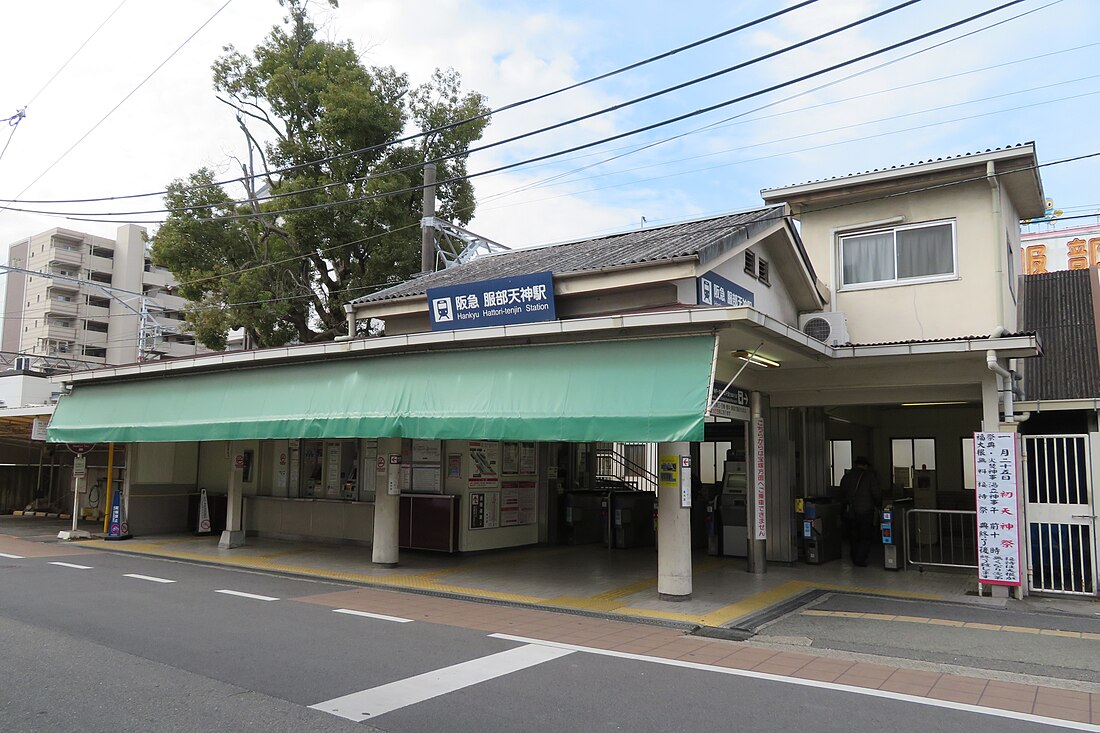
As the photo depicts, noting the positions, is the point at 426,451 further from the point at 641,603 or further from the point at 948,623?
the point at 948,623

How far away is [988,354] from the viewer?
1070 cm

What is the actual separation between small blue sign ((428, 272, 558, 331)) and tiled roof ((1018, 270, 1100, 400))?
7881 millimetres

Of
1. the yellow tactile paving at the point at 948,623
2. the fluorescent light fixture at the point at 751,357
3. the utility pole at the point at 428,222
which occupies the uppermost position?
the utility pole at the point at 428,222

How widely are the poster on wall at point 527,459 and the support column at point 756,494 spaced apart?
5044 mm

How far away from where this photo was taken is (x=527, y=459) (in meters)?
16.3

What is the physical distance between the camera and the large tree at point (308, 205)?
77.0ft

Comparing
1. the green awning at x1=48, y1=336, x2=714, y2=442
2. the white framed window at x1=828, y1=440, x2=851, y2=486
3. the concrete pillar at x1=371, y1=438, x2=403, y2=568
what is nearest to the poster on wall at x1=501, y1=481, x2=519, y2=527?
the concrete pillar at x1=371, y1=438, x2=403, y2=568

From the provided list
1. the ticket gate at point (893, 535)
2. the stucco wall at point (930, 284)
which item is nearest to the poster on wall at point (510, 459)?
the stucco wall at point (930, 284)

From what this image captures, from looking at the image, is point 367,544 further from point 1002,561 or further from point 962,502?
point 962,502

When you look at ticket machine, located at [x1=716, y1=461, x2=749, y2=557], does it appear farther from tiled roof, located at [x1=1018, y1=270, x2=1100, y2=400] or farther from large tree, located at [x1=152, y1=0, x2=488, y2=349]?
large tree, located at [x1=152, y1=0, x2=488, y2=349]

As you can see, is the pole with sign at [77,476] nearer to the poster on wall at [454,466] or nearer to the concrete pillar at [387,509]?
the concrete pillar at [387,509]

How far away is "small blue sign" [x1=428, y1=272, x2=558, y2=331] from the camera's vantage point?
11.6 metres

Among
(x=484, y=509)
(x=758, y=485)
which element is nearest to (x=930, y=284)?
(x=758, y=485)

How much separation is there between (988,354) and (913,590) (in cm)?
363
